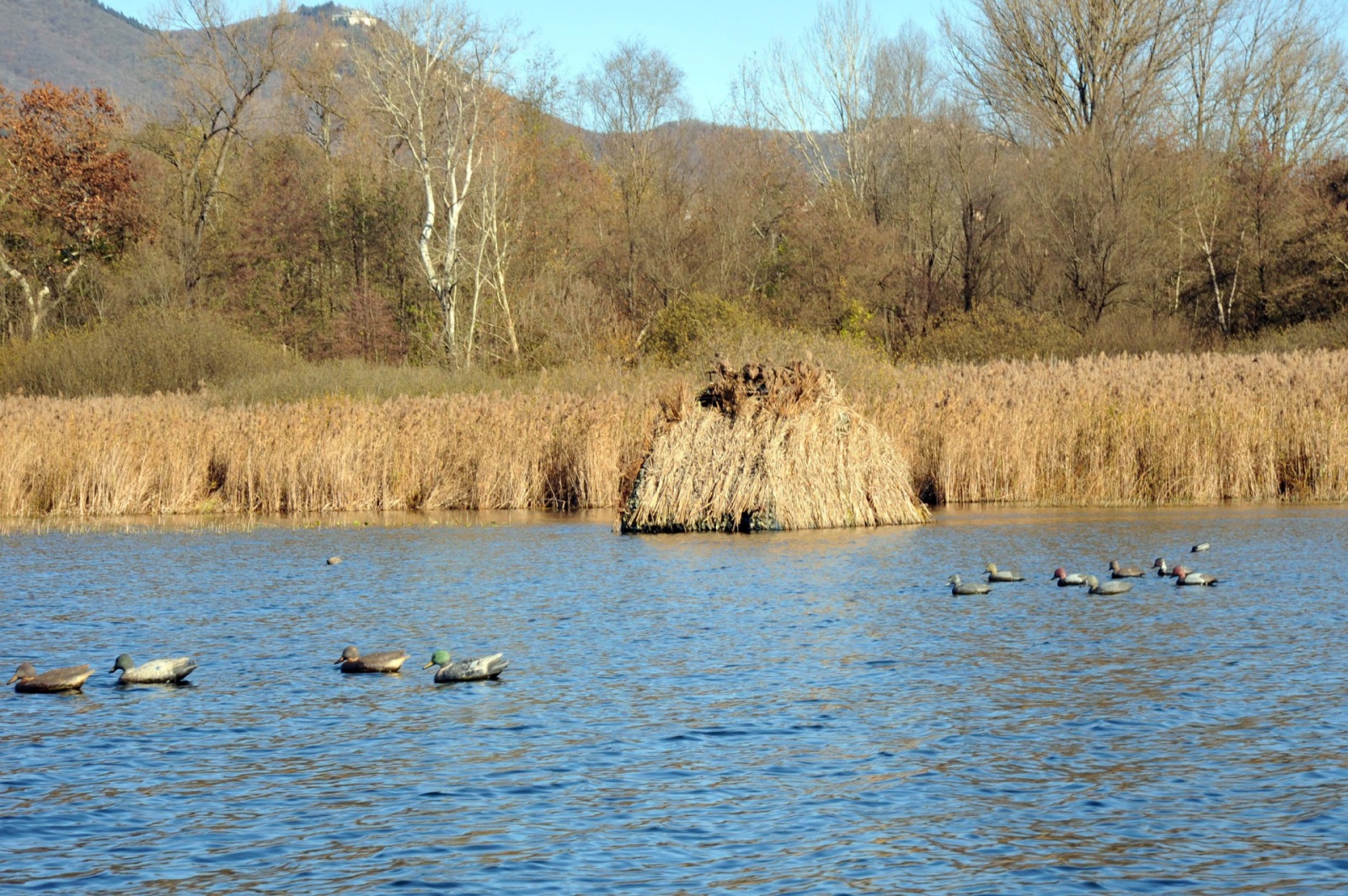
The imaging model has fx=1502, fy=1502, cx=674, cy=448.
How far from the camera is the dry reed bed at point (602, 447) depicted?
2306cm

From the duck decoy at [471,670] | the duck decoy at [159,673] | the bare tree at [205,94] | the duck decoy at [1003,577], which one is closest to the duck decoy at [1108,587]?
the duck decoy at [1003,577]

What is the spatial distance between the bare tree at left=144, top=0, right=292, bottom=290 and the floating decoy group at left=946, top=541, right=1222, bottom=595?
141 feet

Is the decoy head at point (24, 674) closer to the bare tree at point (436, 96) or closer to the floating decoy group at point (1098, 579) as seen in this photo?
the floating decoy group at point (1098, 579)

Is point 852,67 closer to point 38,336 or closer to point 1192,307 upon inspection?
point 1192,307

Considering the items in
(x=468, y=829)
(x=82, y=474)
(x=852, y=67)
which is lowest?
(x=468, y=829)

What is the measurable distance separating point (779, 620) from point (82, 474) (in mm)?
15778

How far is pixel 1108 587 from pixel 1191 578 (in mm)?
817

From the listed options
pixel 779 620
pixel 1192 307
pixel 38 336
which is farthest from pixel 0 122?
pixel 779 620

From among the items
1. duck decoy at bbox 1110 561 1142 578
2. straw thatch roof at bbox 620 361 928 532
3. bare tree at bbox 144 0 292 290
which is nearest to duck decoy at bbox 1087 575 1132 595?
duck decoy at bbox 1110 561 1142 578

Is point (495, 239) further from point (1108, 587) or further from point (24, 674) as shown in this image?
point (24, 674)

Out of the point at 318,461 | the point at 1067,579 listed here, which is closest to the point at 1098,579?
the point at 1067,579

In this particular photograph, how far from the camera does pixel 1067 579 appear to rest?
13805mm

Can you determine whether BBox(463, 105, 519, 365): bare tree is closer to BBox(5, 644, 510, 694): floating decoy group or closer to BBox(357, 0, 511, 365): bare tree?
BBox(357, 0, 511, 365): bare tree

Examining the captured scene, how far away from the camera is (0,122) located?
5028 centimetres
